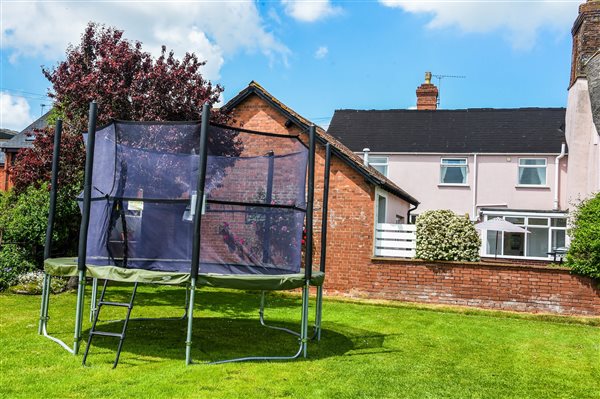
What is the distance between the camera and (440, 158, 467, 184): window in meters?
26.8

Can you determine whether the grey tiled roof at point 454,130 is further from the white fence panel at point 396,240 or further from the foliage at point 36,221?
the foliage at point 36,221

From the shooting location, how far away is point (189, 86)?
12.4m

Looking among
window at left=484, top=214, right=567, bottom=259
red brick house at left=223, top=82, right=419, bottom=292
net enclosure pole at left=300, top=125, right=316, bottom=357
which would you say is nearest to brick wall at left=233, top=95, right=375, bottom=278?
red brick house at left=223, top=82, right=419, bottom=292

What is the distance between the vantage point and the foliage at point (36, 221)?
1351 cm

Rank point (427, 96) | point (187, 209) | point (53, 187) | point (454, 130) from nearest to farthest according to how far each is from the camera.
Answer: point (187, 209) → point (53, 187) → point (454, 130) → point (427, 96)

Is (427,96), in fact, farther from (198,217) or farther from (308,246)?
(198,217)

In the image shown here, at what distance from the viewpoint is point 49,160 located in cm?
1180

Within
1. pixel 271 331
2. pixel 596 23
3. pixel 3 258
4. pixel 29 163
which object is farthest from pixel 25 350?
pixel 596 23

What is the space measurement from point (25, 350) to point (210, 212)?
312 cm

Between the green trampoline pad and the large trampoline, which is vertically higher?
the large trampoline

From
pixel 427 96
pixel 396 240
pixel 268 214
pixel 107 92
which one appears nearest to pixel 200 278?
pixel 268 214

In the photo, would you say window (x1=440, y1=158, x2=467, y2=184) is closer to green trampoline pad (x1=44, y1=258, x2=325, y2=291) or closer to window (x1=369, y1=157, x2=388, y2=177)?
window (x1=369, y1=157, x2=388, y2=177)

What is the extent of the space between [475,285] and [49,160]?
10572 mm

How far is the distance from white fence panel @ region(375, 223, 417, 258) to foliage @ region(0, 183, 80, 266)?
801cm
